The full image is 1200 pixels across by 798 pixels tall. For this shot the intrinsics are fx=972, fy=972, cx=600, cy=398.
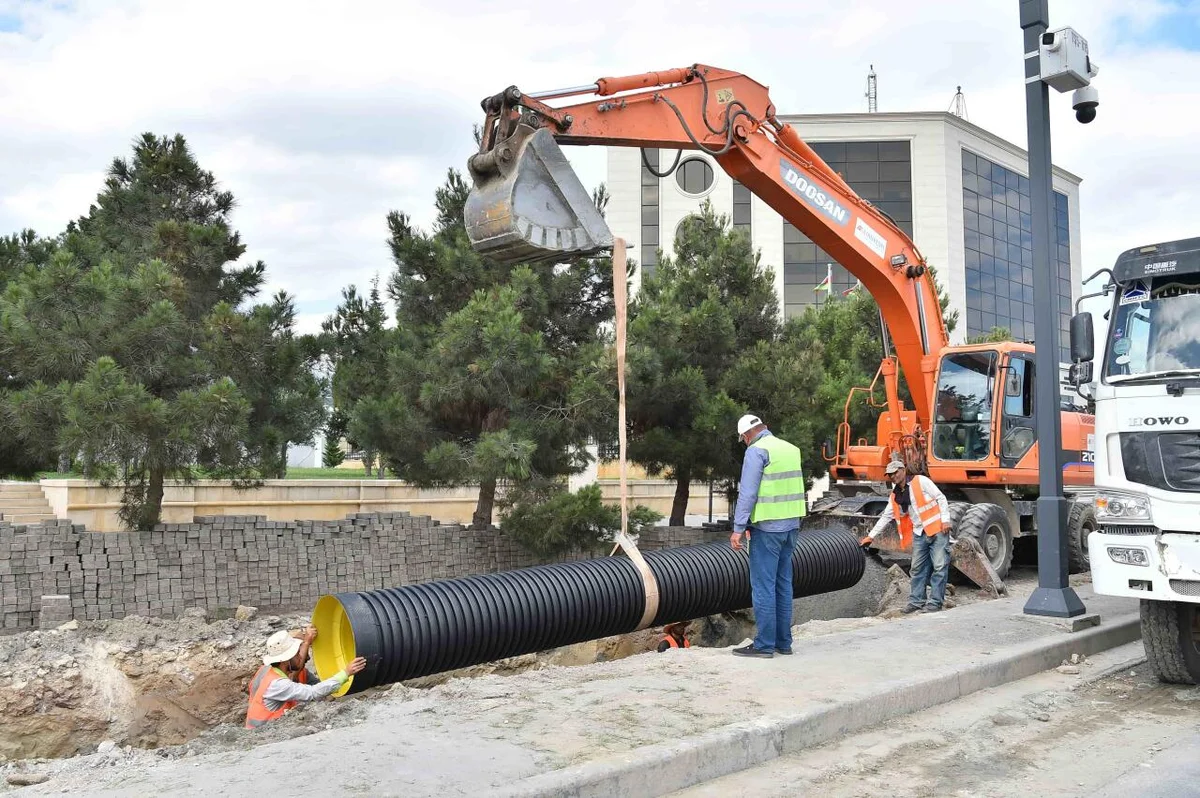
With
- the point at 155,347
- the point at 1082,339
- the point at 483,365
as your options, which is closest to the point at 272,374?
the point at 155,347

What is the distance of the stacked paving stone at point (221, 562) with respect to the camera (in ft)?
34.9

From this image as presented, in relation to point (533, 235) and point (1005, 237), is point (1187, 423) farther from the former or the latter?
point (1005, 237)

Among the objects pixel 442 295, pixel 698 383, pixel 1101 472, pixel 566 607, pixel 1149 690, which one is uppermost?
pixel 442 295

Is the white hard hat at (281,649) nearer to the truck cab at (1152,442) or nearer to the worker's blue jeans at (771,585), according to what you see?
the worker's blue jeans at (771,585)

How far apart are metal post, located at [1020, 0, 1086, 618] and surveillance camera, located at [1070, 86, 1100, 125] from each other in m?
0.25

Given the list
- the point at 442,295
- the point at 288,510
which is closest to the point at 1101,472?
the point at 442,295

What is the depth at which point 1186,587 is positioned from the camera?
5801 mm

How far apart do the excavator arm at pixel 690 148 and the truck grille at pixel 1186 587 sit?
4.21 m

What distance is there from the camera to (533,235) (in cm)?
660

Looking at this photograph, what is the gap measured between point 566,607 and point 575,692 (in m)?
1.58

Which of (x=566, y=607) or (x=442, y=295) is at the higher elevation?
(x=442, y=295)

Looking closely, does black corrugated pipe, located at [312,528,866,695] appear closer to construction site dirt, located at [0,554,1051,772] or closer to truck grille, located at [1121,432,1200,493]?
construction site dirt, located at [0,554,1051,772]

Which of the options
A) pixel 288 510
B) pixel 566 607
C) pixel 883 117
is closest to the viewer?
pixel 566 607

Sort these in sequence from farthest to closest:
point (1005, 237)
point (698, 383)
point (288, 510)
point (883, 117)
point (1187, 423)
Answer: point (1005, 237) < point (883, 117) < point (288, 510) < point (698, 383) < point (1187, 423)
